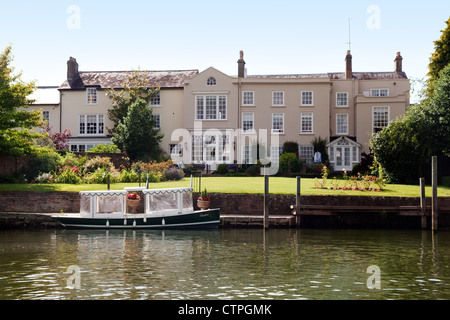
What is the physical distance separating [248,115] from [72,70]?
1867 centimetres

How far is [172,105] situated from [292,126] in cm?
1134

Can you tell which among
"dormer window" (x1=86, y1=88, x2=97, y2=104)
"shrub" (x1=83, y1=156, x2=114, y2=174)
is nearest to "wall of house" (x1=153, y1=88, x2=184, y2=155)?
"dormer window" (x1=86, y1=88, x2=97, y2=104)

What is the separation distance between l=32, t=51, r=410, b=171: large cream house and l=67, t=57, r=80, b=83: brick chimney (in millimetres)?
2642

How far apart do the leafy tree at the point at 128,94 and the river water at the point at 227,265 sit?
86.5 ft

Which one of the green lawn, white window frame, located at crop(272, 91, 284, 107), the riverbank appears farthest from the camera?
white window frame, located at crop(272, 91, 284, 107)

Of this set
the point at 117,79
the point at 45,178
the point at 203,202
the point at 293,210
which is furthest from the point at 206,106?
the point at 293,210

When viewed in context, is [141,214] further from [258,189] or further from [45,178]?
[45,178]

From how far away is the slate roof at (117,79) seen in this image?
165 ft

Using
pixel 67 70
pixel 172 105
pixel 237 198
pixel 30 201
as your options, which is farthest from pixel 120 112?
pixel 237 198

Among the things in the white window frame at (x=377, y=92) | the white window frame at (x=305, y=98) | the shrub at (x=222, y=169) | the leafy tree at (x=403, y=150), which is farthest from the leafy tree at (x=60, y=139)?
the white window frame at (x=377, y=92)

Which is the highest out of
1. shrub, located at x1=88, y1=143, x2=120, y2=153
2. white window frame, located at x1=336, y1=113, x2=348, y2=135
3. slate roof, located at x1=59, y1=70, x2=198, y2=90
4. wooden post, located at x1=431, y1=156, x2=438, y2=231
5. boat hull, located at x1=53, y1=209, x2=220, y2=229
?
slate roof, located at x1=59, y1=70, x2=198, y2=90

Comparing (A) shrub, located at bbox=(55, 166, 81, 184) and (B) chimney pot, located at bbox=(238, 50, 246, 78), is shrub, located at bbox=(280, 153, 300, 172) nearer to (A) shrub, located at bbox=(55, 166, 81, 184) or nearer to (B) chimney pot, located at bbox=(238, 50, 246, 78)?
(B) chimney pot, located at bbox=(238, 50, 246, 78)

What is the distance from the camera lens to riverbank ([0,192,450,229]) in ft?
77.4
